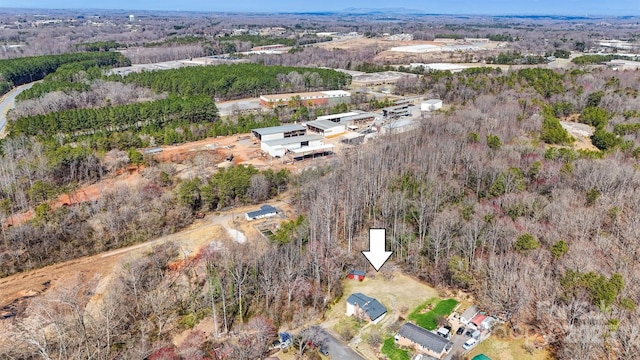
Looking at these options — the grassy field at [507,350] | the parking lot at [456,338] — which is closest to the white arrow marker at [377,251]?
the parking lot at [456,338]

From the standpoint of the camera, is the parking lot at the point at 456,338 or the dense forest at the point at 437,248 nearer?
the parking lot at the point at 456,338

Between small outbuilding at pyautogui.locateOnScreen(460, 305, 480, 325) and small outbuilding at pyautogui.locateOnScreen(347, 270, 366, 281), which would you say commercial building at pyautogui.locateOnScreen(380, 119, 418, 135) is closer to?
small outbuilding at pyautogui.locateOnScreen(347, 270, 366, 281)

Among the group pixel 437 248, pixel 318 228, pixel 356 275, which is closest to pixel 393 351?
pixel 356 275

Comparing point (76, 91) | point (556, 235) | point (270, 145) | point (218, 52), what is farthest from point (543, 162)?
point (218, 52)

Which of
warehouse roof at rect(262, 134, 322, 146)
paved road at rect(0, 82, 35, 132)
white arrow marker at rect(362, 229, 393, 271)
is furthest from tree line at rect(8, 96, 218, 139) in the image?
white arrow marker at rect(362, 229, 393, 271)

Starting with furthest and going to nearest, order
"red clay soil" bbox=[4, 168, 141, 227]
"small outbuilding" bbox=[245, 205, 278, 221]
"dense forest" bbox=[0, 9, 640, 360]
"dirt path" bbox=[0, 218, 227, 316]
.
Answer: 1. "small outbuilding" bbox=[245, 205, 278, 221]
2. "red clay soil" bbox=[4, 168, 141, 227]
3. "dirt path" bbox=[0, 218, 227, 316]
4. "dense forest" bbox=[0, 9, 640, 360]

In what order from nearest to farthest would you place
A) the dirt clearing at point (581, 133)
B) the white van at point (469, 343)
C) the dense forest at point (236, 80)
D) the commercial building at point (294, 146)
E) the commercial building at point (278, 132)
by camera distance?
1. the white van at point (469, 343)
2. the commercial building at point (294, 146)
3. the dirt clearing at point (581, 133)
4. the commercial building at point (278, 132)
5. the dense forest at point (236, 80)

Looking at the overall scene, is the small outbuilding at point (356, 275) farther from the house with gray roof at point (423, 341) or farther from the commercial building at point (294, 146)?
the commercial building at point (294, 146)
